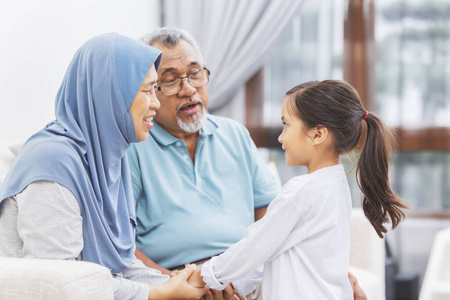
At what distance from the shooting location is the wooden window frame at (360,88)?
10.9ft

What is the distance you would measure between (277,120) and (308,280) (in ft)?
6.89

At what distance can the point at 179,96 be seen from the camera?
1.99m

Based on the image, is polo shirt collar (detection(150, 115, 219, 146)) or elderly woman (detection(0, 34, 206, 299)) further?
polo shirt collar (detection(150, 115, 219, 146))

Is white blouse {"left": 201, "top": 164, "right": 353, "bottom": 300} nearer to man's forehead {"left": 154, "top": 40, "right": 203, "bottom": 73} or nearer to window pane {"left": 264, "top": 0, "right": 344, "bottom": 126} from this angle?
man's forehead {"left": 154, "top": 40, "right": 203, "bottom": 73}

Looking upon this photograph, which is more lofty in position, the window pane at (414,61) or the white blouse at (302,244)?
the window pane at (414,61)

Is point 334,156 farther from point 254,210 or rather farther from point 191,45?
point 191,45

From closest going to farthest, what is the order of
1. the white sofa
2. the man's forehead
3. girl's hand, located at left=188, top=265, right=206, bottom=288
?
the white sofa → girl's hand, located at left=188, top=265, right=206, bottom=288 → the man's forehead

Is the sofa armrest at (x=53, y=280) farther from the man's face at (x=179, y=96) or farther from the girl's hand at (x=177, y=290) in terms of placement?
the man's face at (x=179, y=96)

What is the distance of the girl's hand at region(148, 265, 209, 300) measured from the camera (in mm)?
1546

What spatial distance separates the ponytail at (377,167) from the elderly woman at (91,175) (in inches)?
22.8

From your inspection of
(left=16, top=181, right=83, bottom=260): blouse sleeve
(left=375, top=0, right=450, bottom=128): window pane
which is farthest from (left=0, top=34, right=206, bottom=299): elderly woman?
(left=375, top=0, right=450, bottom=128): window pane

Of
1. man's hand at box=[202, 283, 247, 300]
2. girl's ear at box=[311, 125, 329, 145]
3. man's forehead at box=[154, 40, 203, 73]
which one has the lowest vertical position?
man's hand at box=[202, 283, 247, 300]

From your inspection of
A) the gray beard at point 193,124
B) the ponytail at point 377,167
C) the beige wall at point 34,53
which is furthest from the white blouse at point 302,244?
the beige wall at point 34,53

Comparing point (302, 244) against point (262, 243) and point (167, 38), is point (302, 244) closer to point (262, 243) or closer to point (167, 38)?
point (262, 243)
